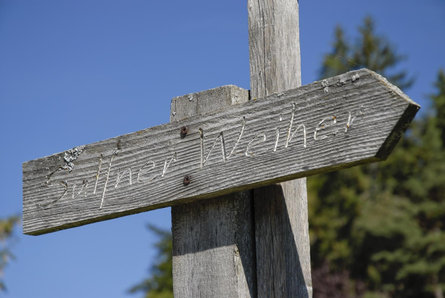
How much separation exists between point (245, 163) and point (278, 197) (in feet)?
0.59

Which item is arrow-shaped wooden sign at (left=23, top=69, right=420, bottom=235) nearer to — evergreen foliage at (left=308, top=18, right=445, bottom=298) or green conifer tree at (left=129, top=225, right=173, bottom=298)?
green conifer tree at (left=129, top=225, right=173, bottom=298)

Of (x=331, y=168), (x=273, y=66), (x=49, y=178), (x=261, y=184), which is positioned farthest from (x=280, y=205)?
(x=49, y=178)

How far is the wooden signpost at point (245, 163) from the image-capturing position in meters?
1.64

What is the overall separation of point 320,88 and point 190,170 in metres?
0.46

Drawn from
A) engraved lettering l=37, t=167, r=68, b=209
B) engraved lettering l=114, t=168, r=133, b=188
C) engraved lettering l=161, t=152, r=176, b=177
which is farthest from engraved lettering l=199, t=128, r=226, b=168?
engraved lettering l=37, t=167, r=68, b=209

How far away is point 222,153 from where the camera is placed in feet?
6.01

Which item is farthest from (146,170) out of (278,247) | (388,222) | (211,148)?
(388,222)

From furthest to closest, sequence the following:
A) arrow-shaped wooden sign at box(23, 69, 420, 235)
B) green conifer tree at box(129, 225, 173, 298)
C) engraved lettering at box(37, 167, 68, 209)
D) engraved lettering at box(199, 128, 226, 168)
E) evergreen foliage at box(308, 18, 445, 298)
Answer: evergreen foliage at box(308, 18, 445, 298)
green conifer tree at box(129, 225, 173, 298)
engraved lettering at box(37, 167, 68, 209)
engraved lettering at box(199, 128, 226, 168)
arrow-shaped wooden sign at box(23, 69, 420, 235)

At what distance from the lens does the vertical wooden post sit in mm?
1861

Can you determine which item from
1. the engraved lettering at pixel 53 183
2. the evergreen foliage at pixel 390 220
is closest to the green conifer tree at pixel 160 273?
the evergreen foliage at pixel 390 220

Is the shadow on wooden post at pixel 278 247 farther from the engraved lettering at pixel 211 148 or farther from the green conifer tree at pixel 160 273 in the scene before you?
the green conifer tree at pixel 160 273

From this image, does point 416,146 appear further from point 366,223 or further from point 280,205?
point 280,205

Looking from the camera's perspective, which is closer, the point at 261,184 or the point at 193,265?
the point at 261,184

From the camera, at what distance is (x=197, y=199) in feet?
6.31
